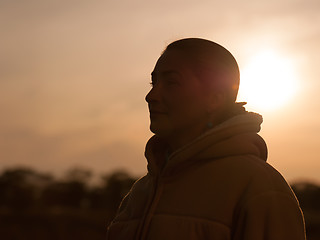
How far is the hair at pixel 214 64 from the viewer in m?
3.35

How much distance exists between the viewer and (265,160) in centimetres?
341

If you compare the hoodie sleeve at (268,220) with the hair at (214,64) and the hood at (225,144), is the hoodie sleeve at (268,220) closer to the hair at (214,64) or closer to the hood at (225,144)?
the hood at (225,144)

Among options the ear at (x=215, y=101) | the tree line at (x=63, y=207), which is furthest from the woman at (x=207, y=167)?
the tree line at (x=63, y=207)

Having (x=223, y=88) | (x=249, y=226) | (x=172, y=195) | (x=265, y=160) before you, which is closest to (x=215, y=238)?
(x=249, y=226)

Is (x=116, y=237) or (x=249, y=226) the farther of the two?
(x=116, y=237)

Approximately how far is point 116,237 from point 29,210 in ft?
57.2

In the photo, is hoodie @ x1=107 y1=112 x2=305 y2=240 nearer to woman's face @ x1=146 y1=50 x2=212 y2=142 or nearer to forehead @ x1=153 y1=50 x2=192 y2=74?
woman's face @ x1=146 y1=50 x2=212 y2=142

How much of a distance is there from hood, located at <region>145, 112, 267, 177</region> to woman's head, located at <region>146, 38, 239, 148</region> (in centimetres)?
13

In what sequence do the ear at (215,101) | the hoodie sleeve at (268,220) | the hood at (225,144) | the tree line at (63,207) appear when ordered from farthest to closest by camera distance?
the tree line at (63,207) → the ear at (215,101) → the hood at (225,144) → the hoodie sleeve at (268,220)

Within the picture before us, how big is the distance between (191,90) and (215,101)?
16 cm

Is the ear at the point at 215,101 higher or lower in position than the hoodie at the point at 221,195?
higher

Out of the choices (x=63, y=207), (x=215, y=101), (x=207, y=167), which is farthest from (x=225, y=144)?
(x=63, y=207)

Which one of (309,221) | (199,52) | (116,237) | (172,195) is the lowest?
(309,221)

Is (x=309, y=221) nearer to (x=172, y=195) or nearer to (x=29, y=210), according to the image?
(x=29, y=210)
